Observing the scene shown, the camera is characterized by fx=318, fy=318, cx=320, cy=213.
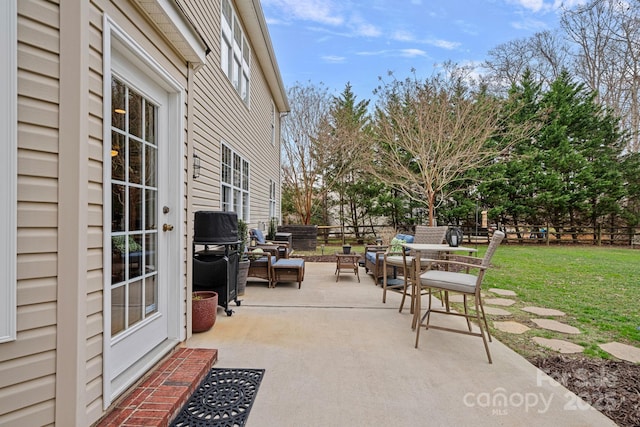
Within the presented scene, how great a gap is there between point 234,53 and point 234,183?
2.58 meters

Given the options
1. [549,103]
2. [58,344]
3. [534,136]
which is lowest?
[58,344]

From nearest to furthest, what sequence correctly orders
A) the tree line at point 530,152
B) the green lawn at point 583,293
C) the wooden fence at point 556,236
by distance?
the green lawn at point 583,293
the tree line at point 530,152
the wooden fence at point 556,236

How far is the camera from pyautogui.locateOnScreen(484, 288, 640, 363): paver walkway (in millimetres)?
2850

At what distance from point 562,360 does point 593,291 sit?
350 centimetres

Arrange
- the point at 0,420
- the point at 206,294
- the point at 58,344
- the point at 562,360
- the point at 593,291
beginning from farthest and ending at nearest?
the point at 593,291 → the point at 206,294 → the point at 562,360 → the point at 58,344 → the point at 0,420

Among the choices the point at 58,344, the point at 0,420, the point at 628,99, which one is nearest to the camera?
the point at 0,420

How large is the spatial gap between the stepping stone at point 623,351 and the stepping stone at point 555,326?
0.36 metres

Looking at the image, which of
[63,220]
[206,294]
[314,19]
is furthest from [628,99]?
[63,220]

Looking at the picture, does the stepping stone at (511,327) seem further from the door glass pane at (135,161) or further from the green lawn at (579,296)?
the door glass pane at (135,161)

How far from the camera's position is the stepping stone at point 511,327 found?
3370 millimetres

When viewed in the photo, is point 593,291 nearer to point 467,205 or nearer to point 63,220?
point 63,220

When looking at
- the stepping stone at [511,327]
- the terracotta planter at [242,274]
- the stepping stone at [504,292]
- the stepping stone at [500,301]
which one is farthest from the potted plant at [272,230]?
the stepping stone at [511,327]

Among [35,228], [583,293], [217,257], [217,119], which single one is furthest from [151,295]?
[583,293]

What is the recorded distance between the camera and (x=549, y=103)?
43.9 ft
